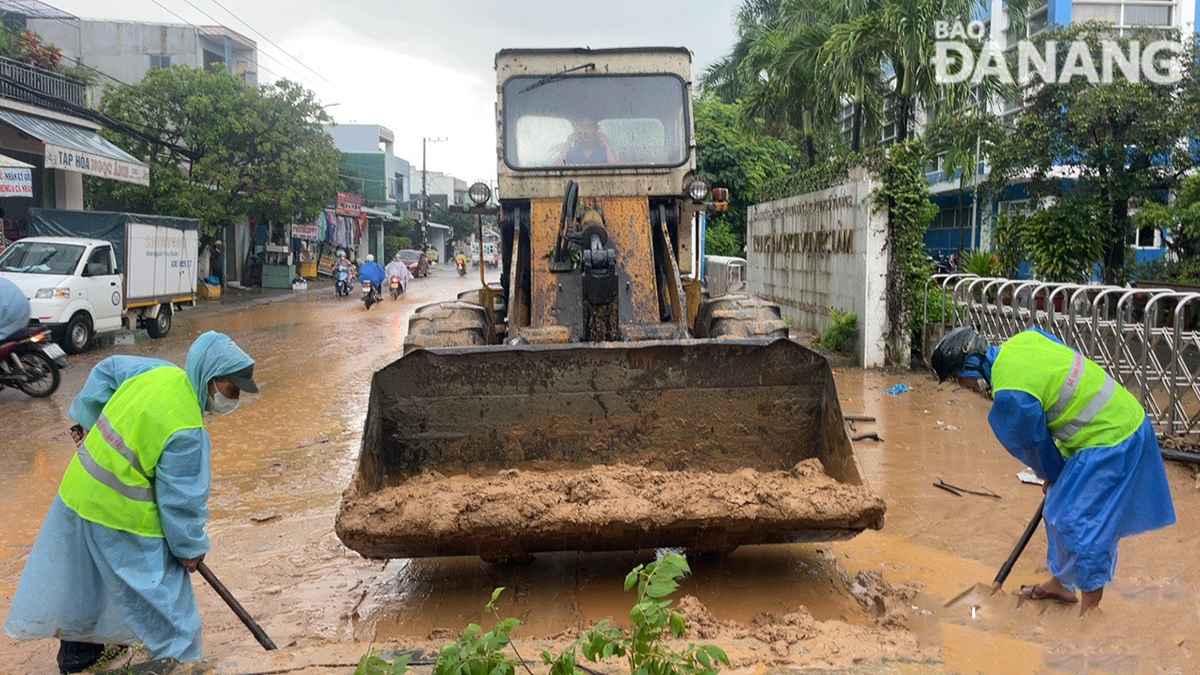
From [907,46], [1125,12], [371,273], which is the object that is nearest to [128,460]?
[907,46]

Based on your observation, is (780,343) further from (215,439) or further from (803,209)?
(803,209)

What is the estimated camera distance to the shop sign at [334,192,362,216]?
1610 inches

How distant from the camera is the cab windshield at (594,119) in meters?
7.52

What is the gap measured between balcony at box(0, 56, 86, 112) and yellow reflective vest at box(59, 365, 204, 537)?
63.1 feet

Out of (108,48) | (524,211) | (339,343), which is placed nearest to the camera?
(524,211)

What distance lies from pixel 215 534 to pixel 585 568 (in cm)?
247

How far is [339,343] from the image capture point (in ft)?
55.4

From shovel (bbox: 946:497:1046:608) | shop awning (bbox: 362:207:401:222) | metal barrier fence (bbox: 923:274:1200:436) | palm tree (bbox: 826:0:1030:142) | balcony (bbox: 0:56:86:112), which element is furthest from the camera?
shop awning (bbox: 362:207:401:222)

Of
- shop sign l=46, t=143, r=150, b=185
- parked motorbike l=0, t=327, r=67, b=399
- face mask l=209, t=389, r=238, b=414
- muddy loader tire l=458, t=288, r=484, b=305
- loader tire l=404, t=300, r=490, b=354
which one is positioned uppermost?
shop sign l=46, t=143, r=150, b=185

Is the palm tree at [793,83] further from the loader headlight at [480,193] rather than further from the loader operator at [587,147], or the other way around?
the loader headlight at [480,193]

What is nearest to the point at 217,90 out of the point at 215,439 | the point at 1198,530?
the point at 215,439

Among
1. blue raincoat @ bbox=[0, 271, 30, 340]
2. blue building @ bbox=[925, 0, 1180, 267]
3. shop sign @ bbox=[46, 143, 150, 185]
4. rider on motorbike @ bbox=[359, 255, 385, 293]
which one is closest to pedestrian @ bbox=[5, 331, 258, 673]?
blue raincoat @ bbox=[0, 271, 30, 340]

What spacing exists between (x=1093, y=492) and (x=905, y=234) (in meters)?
7.96

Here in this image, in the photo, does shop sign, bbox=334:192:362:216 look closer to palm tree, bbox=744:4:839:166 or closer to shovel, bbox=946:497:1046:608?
palm tree, bbox=744:4:839:166
